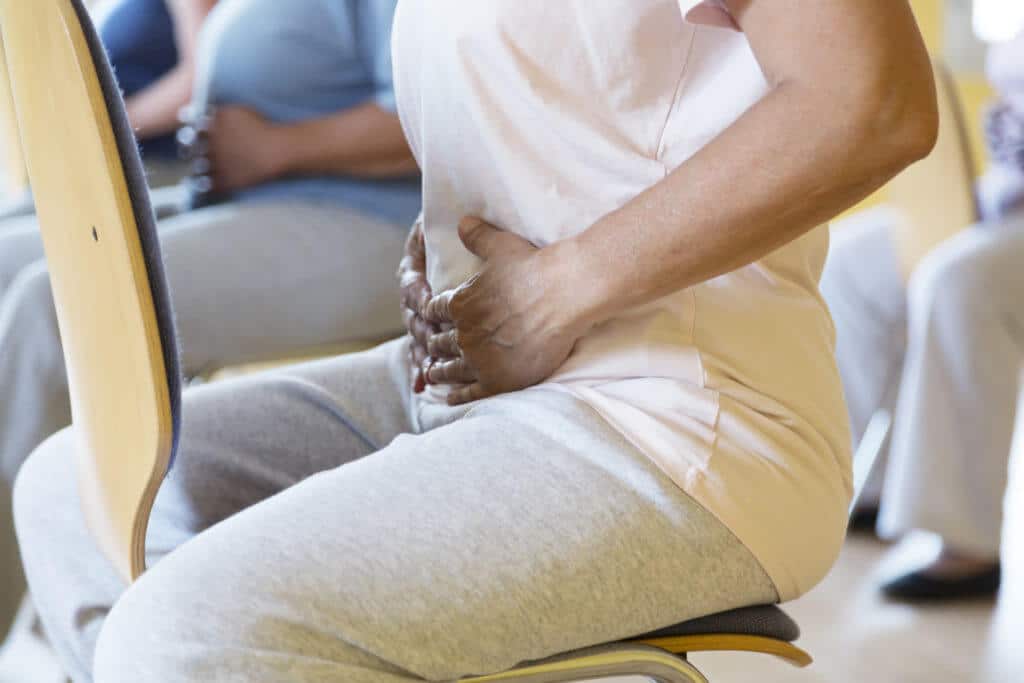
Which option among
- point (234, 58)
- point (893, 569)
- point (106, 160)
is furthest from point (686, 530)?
point (893, 569)

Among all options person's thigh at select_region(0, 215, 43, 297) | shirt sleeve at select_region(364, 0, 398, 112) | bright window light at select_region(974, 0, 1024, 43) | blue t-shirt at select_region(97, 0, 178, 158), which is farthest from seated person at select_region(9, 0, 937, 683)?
bright window light at select_region(974, 0, 1024, 43)

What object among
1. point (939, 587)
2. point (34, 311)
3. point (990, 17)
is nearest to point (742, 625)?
point (34, 311)

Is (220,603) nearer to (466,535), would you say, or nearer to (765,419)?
(466,535)

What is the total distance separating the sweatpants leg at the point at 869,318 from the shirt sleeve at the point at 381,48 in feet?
3.02

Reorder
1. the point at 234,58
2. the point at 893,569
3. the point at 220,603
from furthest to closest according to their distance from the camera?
1. the point at 893,569
2. the point at 234,58
3. the point at 220,603

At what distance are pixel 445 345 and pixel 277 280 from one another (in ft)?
2.63

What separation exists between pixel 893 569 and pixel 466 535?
4.66 feet

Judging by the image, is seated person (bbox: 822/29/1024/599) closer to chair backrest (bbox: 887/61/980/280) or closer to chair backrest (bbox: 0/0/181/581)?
chair backrest (bbox: 887/61/980/280)

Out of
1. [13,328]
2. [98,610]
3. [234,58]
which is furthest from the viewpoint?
[234,58]

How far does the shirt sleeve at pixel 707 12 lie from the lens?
1.96 ft

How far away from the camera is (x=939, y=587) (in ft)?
5.68

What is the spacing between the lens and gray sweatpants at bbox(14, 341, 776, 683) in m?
0.55

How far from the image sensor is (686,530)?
616 mm

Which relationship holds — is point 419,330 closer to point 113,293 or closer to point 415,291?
point 415,291
